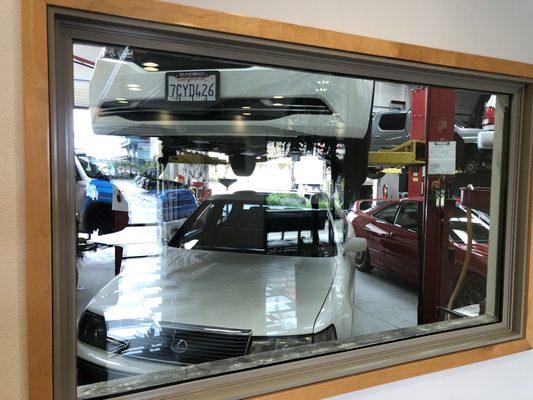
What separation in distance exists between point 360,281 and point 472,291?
9.10ft

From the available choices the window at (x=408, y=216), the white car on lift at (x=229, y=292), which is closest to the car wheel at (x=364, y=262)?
the window at (x=408, y=216)

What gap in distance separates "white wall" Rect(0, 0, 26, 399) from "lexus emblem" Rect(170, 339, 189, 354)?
994 mm

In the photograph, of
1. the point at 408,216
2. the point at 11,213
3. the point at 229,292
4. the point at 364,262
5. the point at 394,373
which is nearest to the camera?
the point at 11,213

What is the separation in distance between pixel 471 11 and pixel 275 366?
5.02 feet

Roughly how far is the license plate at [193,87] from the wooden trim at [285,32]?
0.70 meters

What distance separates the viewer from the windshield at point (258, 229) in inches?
117

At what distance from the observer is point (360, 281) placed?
508 cm

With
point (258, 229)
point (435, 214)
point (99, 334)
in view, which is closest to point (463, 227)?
point (435, 214)

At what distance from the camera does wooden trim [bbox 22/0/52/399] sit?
3.00 feet

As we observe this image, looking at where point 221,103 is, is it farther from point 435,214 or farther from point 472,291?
point 472,291

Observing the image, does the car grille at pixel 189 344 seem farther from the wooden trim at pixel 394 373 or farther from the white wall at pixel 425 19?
the white wall at pixel 425 19

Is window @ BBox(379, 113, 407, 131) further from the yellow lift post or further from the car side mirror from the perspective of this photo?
the car side mirror

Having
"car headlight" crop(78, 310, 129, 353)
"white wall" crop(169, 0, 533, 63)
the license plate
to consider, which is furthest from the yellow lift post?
"car headlight" crop(78, 310, 129, 353)

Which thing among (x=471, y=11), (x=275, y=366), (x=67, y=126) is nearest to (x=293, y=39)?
(x=67, y=126)
